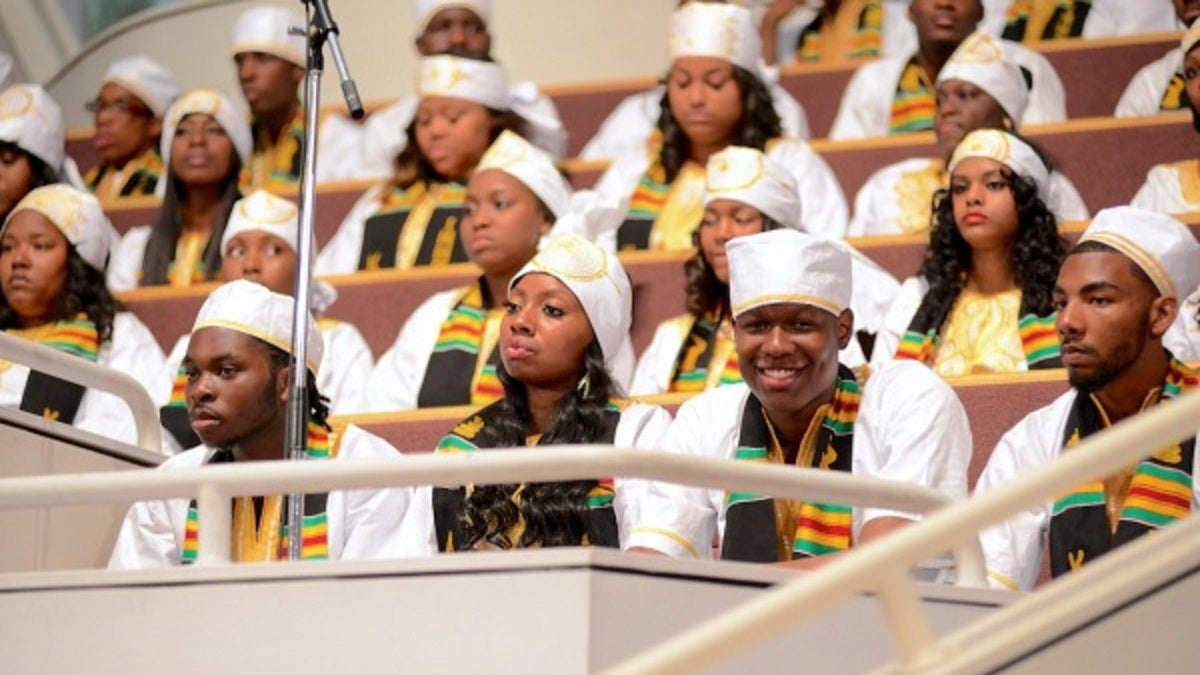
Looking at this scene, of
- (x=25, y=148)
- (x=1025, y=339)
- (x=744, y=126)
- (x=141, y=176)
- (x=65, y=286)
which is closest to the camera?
(x=1025, y=339)

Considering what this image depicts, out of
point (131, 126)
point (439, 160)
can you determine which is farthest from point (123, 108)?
point (439, 160)

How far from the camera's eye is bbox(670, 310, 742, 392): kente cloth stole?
6391 millimetres

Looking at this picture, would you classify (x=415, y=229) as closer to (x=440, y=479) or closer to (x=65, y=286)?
(x=65, y=286)

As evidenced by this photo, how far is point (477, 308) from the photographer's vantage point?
6.91 meters

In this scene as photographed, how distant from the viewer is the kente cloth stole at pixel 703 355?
6.39 m

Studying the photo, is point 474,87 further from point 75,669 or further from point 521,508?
point 75,669

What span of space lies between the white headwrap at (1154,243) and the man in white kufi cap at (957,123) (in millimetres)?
1713

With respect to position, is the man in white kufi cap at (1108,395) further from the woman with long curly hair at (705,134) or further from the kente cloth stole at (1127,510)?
the woman with long curly hair at (705,134)

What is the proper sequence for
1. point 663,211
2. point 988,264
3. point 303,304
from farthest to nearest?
1. point 663,211
2. point 988,264
3. point 303,304

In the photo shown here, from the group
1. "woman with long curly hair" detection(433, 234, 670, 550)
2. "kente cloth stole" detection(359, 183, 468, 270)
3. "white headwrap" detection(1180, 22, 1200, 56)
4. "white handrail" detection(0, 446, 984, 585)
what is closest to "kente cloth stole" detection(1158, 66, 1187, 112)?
"white headwrap" detection(1180, 22, 1200, 56)

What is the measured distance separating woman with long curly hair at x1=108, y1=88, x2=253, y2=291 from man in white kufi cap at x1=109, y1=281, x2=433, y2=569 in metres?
2.57

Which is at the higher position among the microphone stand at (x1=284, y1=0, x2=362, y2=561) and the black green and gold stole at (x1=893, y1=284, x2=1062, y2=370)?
the black green and gold stole at (x1=893, y1=284, x2=1062, y2=370)

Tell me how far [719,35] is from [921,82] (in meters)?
0.86

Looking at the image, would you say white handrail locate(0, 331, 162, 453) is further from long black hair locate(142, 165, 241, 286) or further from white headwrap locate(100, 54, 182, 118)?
white headwrap locate(100, 54, 182, 118)
